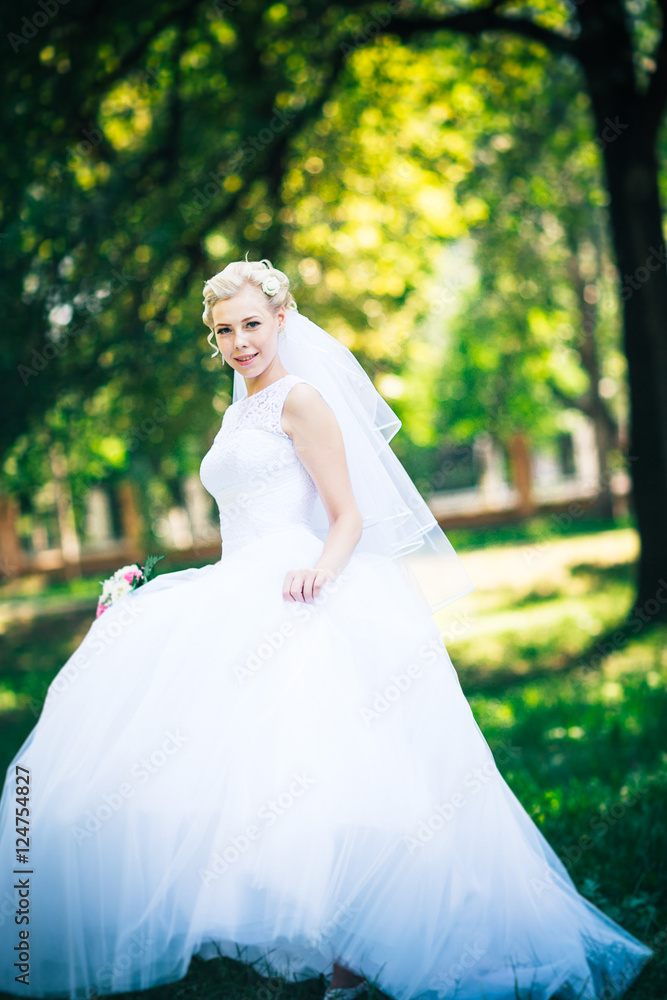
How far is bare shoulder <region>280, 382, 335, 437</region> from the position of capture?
293 cm

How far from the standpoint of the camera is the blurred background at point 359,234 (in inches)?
259

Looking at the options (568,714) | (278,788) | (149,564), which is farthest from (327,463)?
(568,714)

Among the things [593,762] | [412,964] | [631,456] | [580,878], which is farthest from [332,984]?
[631,456]

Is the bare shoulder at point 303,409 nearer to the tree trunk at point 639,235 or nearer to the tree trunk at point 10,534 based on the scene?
the tree trunk at point 639,235

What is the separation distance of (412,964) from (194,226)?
7.99 metres

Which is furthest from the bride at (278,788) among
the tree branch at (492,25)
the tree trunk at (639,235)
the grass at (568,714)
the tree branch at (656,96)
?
the tree branch at (492,25)

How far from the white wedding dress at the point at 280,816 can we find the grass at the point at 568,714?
1.74ft

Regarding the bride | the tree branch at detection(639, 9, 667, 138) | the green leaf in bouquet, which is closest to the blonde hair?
the bride

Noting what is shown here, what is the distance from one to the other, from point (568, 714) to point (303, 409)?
427 centimetres

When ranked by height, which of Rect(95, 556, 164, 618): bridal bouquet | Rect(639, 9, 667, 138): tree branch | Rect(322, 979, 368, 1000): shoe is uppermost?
Rect(639, 9, 667, 138): tree branch

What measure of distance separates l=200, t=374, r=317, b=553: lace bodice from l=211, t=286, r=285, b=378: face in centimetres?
12

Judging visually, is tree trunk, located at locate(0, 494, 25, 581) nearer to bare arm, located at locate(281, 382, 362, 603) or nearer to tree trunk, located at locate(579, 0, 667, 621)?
tree trunk, located at locate(579, 0, 667, 621)

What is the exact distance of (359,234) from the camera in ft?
38.5

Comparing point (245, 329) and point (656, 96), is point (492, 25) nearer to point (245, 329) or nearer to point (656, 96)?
point (656, 96)
